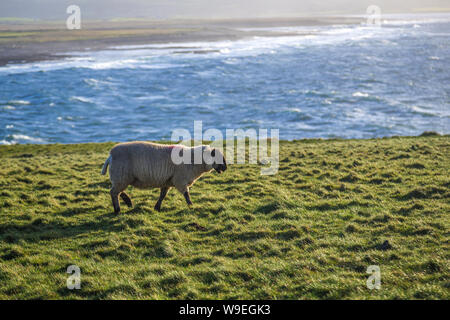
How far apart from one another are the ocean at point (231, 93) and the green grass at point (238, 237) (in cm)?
2866

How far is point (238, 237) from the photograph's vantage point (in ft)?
37.2

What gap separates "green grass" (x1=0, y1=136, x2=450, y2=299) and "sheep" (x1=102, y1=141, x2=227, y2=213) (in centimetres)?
99

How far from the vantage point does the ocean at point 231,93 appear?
5019 cm

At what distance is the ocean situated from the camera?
1976 inches

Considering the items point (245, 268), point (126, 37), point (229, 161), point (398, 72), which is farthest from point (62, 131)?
point (126, 37)

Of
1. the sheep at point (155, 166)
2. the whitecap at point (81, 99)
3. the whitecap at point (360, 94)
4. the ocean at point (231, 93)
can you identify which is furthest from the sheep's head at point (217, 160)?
the whitecap at point (81, 99)

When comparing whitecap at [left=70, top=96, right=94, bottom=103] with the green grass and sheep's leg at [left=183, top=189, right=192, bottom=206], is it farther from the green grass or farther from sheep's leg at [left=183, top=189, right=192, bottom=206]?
sheep's leg at [left=183, top=189, right=192, bottom=206]
